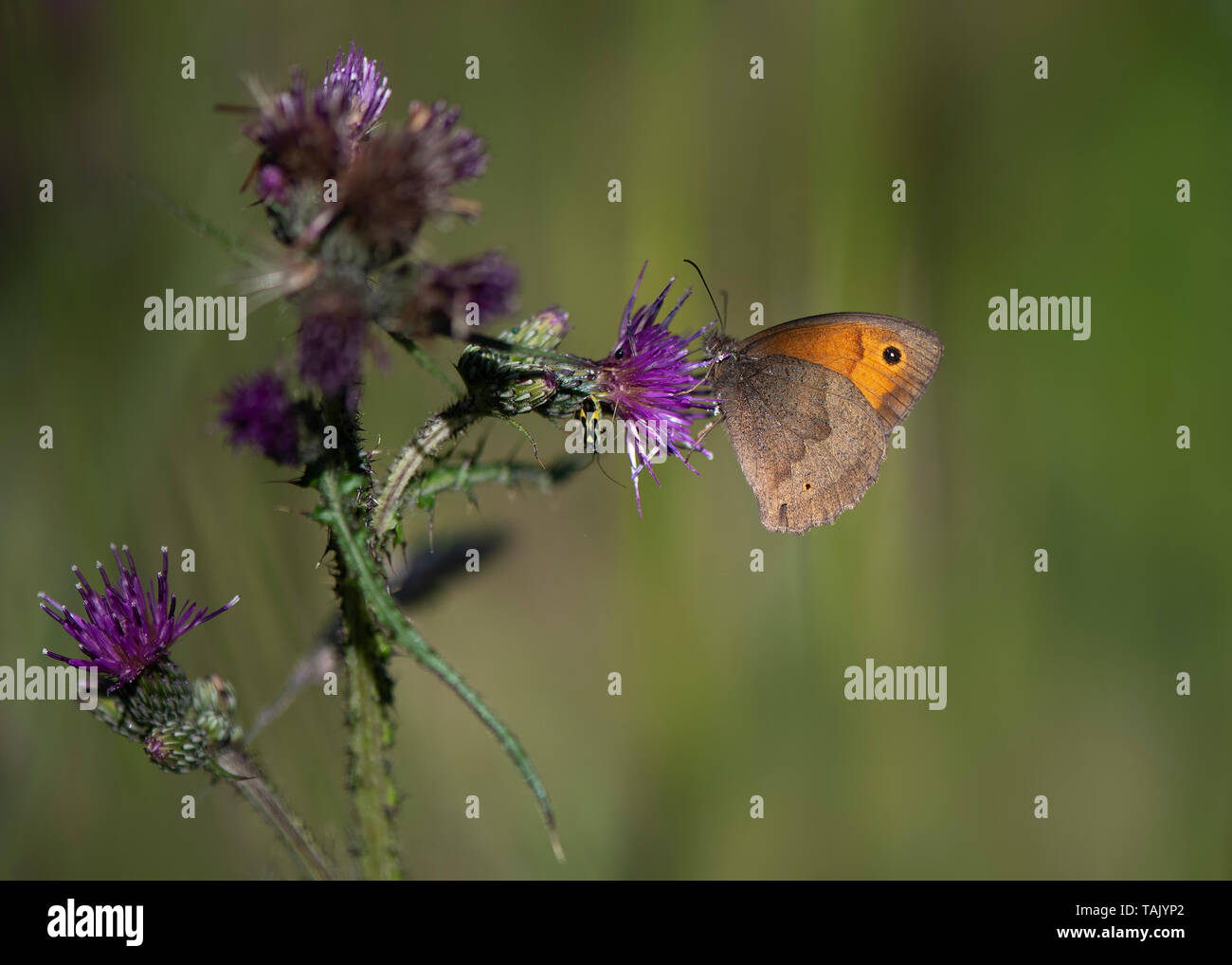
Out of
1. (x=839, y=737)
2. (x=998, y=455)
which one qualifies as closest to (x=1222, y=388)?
(x=998, y=455)

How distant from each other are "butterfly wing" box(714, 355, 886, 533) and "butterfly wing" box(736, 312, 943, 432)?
37 mm

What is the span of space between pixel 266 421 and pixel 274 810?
961mm

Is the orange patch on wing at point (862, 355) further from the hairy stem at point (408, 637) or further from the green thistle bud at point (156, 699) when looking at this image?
the green thistle bud at point (156, 699)

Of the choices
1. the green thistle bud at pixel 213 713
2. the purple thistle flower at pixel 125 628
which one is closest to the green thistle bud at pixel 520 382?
the purple thistle flower at pixel 125 628

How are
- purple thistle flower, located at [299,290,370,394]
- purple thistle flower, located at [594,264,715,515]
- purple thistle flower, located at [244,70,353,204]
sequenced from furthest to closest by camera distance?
purple thistle flower, located at [594,264,715,515], purple thistle flower, located at [244,70,353,204], purple thistle flower, located at [299,290,370,394]

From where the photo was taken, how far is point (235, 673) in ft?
10.8

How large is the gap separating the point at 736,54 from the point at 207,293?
3116 mm

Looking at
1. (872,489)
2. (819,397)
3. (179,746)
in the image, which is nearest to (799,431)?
(819,397)

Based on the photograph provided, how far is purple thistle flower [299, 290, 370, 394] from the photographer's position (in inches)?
55.5

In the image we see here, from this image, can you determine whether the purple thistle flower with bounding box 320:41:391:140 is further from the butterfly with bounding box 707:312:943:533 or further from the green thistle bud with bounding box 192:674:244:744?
the butterfly with bounding box 707:312:943:533

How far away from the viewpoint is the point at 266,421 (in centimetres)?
160

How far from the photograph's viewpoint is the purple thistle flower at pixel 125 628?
1.88 meters

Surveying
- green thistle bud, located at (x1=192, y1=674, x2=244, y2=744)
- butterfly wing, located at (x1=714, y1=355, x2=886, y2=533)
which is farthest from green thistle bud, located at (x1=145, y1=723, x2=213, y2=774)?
butterfly wing, located at (x1=714, y1=355, x2=886, y2=533)

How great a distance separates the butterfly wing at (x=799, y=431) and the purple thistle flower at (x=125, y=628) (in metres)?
1.98
